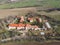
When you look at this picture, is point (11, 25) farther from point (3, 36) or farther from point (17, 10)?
point (17, 10)

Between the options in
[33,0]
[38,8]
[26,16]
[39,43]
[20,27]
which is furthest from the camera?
[33,0]

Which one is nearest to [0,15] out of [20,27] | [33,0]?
[20,27]

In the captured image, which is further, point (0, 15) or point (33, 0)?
point (33, 0)

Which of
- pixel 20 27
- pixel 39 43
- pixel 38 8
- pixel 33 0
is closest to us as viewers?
pixel 39 43

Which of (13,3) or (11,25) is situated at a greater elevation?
(13,3)

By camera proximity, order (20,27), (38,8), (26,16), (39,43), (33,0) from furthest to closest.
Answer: (33,0)
(38,8)
(26,16)
(20,27)
(39,43)

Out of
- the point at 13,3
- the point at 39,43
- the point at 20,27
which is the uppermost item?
the point at 13,3

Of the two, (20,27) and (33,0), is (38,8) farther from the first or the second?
(20,27)

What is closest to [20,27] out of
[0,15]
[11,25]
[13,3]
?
[11,25]

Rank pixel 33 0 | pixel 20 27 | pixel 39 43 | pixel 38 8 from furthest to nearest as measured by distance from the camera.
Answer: pixel 33 0, pixel 38 8, pixel 20 27, pixel 39 43
